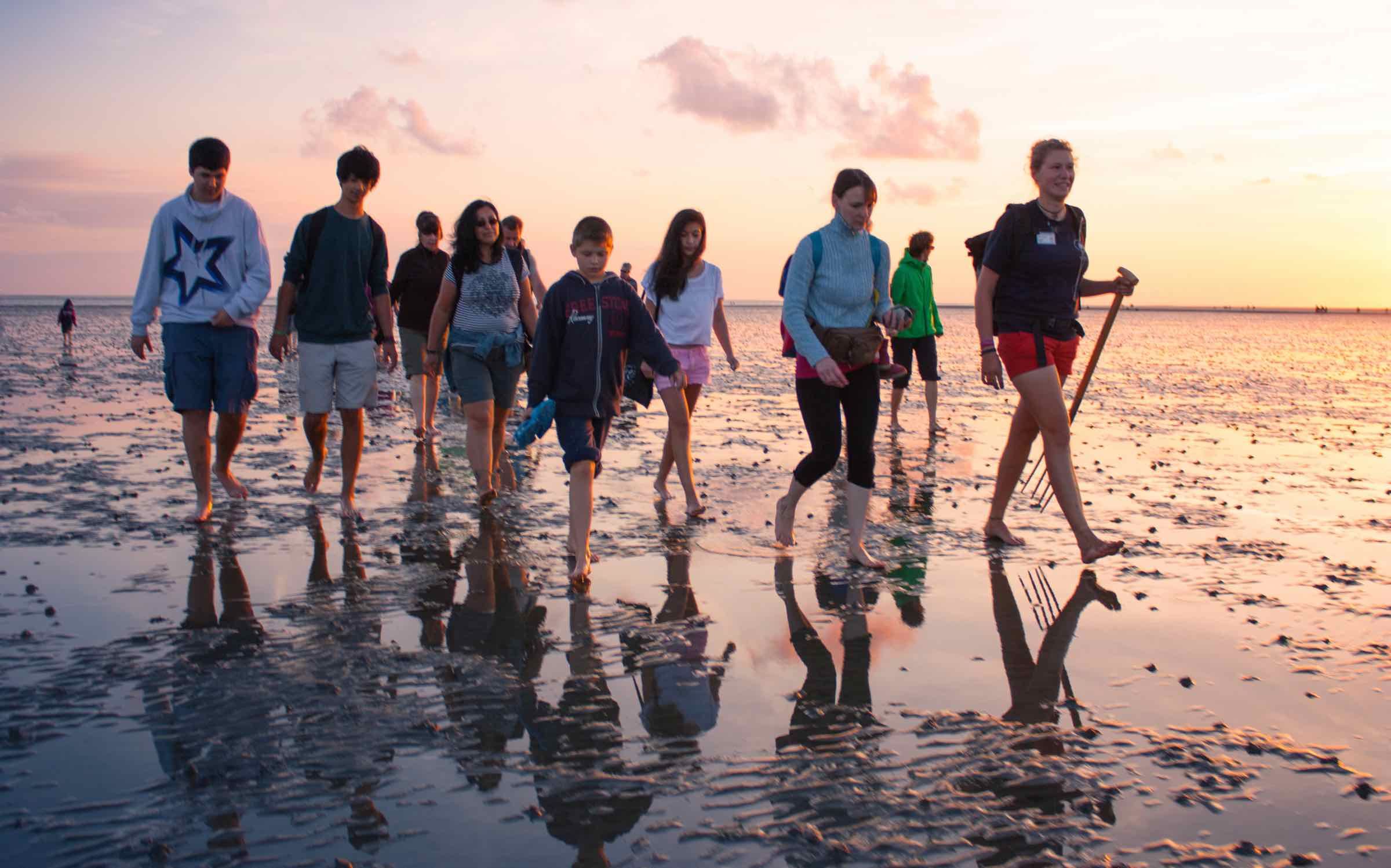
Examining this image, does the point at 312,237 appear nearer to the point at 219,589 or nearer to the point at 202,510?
the point at 202,510

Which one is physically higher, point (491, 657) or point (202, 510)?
point (202, 510)

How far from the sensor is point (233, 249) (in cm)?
727

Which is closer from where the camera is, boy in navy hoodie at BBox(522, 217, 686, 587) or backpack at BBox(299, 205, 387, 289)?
boy in navy hoodie at BBox(522, 217, 686, 587)

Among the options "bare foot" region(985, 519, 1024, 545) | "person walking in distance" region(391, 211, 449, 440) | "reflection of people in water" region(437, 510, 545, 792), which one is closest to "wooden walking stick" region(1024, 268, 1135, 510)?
"bare foot" region(985, 519, 1024, 545)

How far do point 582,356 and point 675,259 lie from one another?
2.27 m

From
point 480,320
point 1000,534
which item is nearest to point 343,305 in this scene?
point 480,320

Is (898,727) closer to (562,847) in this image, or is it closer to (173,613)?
(562,847)

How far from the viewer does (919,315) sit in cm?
1252

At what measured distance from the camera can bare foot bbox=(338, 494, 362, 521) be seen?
299 inches

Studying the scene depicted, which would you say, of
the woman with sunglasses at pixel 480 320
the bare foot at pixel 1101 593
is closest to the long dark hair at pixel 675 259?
the woman with sunglasses at pixel 480 320

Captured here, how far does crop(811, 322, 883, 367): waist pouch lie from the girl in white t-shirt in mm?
1818

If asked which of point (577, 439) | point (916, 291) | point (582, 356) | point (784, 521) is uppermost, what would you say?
point (916, 291)

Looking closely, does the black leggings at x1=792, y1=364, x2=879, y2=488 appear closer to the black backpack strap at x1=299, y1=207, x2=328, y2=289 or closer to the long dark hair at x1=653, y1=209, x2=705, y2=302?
the long dark hair at x1=653, y1=209, x2=705, y2=302

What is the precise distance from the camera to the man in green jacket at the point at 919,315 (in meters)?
12.6
